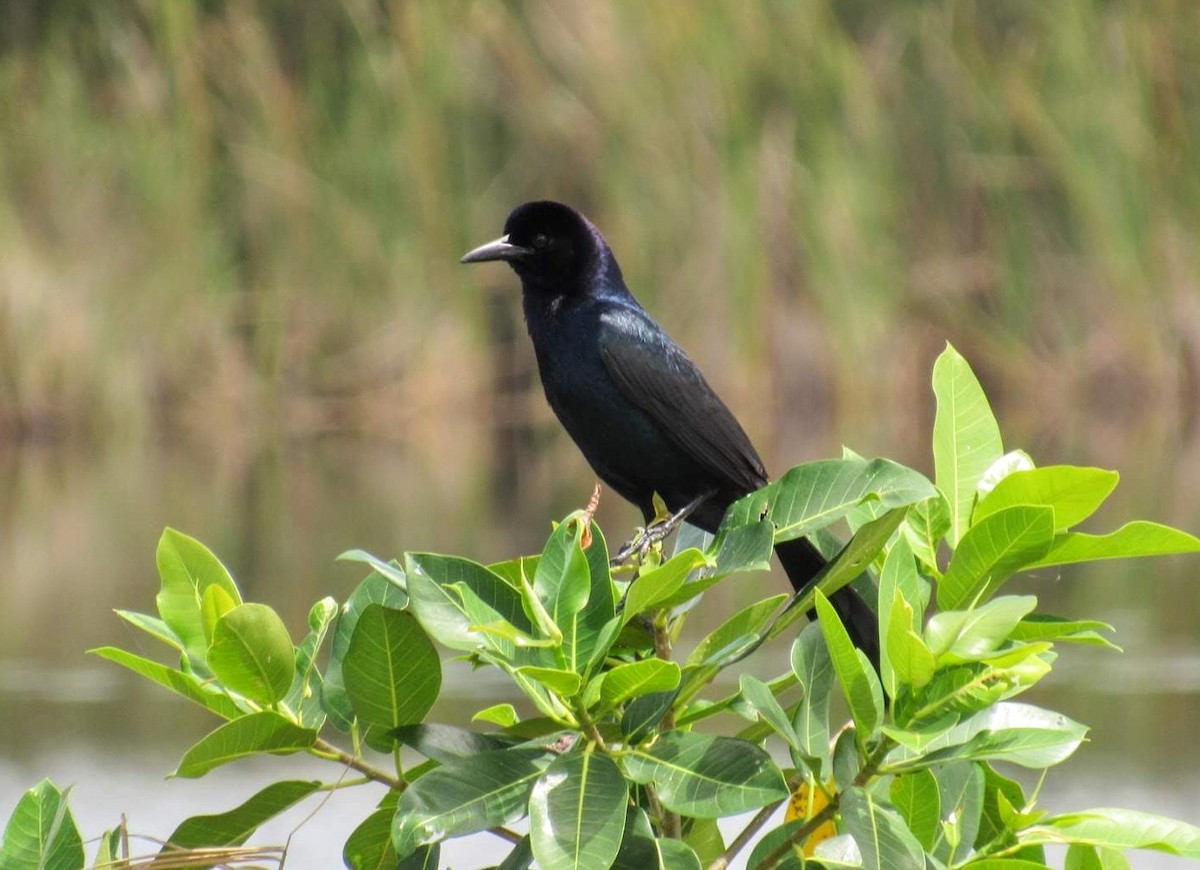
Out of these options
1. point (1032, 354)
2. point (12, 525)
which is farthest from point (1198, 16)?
point (12, 525)

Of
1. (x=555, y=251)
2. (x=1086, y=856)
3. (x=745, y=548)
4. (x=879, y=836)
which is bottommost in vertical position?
(x=1086, y=856)

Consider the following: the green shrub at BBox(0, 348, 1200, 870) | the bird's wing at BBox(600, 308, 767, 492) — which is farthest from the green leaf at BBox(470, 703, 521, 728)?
the bird's wing at BBox(600, 308, 767, 492)

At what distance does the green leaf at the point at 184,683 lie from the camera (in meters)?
1.82

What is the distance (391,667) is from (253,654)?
120 mm

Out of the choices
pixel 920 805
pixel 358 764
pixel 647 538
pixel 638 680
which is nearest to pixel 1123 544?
pixel 920 805

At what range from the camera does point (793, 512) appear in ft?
6.36

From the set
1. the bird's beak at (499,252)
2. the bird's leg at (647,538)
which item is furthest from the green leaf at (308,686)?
the bird's beak at (499,252)

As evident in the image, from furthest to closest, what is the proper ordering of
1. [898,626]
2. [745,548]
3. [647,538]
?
1. [647,538]
2. [745,548]
3. [898,626]

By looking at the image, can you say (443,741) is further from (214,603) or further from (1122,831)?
(1122,831)

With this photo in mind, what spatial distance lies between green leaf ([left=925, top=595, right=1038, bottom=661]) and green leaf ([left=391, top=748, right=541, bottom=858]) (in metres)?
0.37

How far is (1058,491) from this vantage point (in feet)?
6.11

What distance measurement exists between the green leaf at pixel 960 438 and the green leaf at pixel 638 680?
37cm

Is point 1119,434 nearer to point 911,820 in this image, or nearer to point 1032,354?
point 1032,354

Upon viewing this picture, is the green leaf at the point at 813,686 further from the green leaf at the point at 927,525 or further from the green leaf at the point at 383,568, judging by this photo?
the green leaf at the point at 383,568
